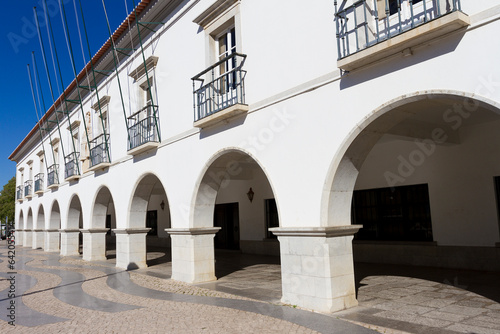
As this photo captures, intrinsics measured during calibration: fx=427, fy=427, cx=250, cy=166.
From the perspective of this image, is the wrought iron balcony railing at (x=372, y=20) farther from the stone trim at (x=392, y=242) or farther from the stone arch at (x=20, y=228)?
the stone arch at (x=20, y=228)

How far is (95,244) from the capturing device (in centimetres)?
1634

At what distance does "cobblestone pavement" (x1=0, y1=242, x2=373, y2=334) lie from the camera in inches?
228

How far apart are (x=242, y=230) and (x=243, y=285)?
691cm

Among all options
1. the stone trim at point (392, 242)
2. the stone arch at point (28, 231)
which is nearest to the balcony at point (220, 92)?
the stone trim at point (392, 242)

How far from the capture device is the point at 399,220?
11180 mm

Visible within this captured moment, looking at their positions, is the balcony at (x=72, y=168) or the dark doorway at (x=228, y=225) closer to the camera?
the dark doorway at (x=228, y=225)

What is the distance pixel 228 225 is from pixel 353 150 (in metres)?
11.5

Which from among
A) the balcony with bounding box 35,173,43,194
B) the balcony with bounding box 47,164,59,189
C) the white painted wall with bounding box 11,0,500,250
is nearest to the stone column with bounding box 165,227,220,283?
the white painted wall with bounding box 11,0,500,250

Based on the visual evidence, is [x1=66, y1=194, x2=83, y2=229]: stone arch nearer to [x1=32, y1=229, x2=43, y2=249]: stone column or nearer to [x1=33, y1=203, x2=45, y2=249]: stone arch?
[x1=33, y1=203, x2=45, y2=249]: stone arch

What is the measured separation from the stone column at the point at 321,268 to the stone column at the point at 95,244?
11317 mm

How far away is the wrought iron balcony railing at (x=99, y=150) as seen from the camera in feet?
49.4

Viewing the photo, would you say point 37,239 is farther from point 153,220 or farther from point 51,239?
point 153,220

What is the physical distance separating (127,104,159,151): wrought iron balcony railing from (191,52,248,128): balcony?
2255mm

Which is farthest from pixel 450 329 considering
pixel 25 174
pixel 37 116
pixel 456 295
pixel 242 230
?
pixel 25 174
